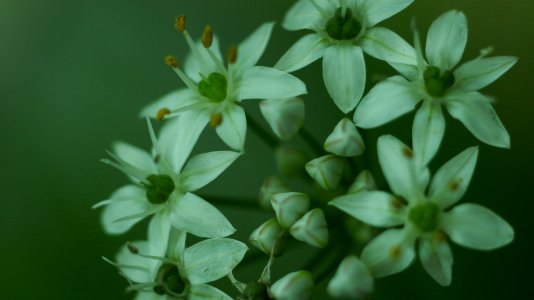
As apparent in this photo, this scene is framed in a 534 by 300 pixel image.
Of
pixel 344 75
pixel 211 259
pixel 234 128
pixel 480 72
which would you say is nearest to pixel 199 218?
pixel 211 259

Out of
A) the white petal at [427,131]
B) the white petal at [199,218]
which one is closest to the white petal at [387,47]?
the white petal at [427,131]

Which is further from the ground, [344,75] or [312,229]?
[344,75]

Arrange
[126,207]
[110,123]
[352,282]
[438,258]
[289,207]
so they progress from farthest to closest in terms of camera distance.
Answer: [110,123], [126,207], [289,207], [438,258], [352,282]

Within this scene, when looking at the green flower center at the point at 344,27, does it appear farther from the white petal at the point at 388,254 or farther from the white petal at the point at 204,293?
the white petal at the point at 204,293

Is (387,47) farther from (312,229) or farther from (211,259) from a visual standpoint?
(211,259)

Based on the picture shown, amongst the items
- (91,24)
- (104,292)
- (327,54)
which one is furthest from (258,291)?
(91,24)

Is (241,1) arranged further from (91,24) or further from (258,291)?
(258,291)
